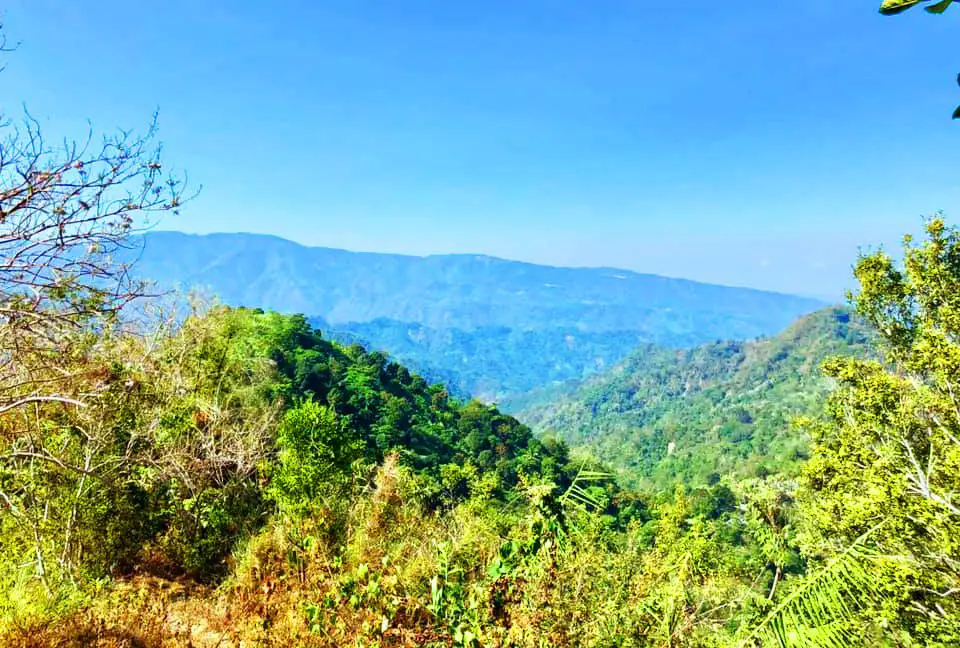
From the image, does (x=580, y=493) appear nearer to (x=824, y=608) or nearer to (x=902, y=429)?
(x=824, y=608)

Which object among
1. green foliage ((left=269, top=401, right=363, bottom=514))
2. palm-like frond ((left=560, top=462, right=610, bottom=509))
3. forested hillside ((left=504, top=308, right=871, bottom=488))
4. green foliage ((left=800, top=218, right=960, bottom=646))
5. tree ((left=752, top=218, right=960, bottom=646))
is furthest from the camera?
forested hillside ((left=504, top=308, right=871, bottom=488))

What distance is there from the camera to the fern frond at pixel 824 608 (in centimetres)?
236

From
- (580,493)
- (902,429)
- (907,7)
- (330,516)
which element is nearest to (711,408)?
(902,429)

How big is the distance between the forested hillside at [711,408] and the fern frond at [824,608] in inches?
1733

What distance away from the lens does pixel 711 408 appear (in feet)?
369

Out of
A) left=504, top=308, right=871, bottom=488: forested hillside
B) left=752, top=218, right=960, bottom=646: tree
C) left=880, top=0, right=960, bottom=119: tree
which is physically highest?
left=880, top=0, right=960, bottom=119: tree

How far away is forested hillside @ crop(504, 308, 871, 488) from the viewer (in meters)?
73.8

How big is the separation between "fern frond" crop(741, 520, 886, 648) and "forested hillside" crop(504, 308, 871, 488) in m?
44.0

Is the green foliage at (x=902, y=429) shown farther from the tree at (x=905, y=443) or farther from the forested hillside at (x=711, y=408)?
the forested hillside at (x=711, y=408)

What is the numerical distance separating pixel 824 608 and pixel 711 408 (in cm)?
12318

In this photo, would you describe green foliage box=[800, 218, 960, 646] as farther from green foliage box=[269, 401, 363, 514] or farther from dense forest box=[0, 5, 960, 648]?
green foliage box=[269, 401, 363, 514]

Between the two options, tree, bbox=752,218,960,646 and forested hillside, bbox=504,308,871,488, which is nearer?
tree, bbox=752,218,960,646

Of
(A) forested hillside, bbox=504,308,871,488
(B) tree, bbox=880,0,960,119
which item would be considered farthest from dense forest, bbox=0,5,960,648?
(A) forested hillside, bbox=504,308,871,488

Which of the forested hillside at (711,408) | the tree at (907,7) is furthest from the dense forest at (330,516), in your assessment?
the forested hillside at (711,408)
